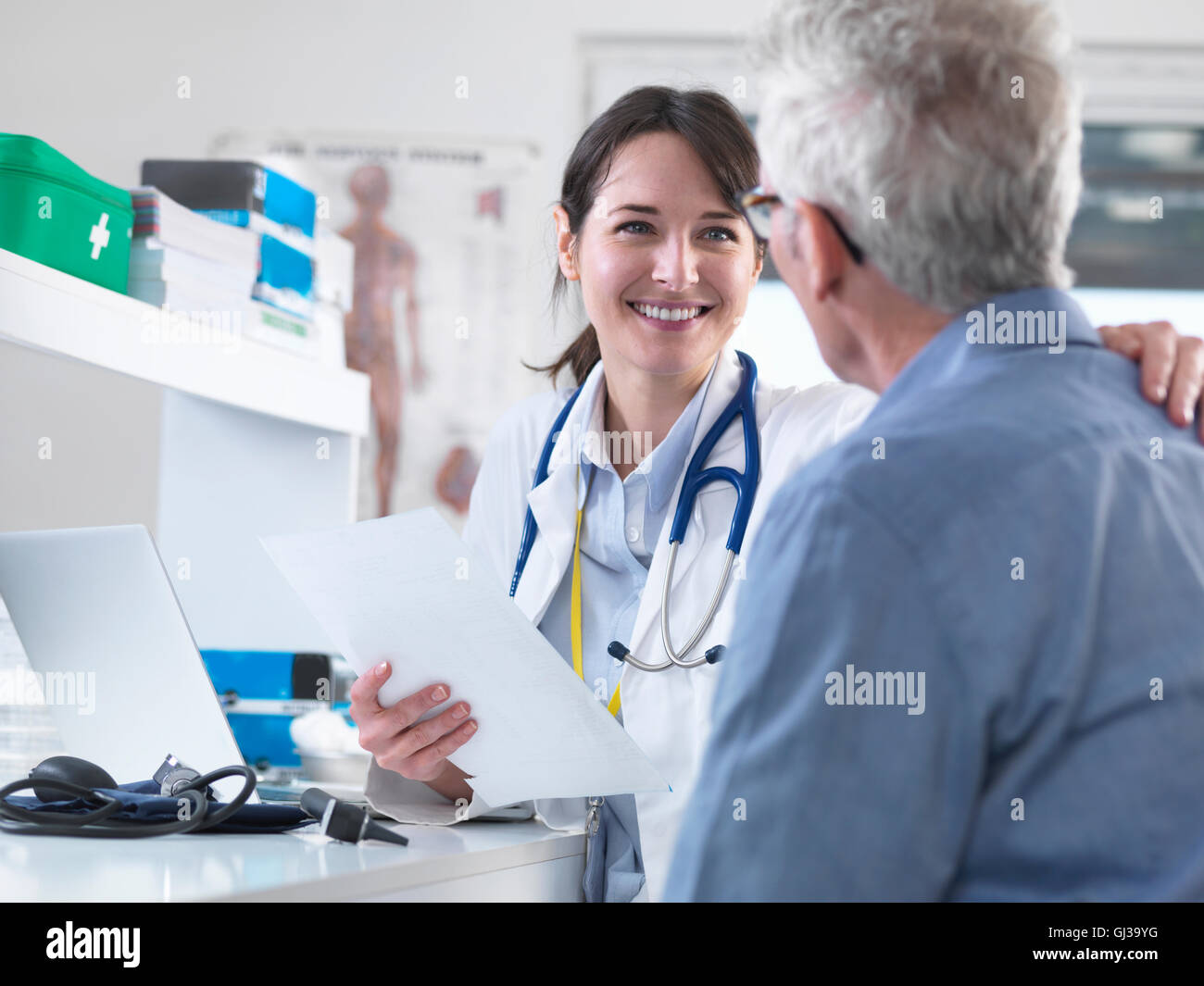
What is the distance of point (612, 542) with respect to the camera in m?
1.38

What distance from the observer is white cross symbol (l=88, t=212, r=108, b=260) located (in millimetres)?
1296

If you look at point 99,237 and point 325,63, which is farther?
point 325,63

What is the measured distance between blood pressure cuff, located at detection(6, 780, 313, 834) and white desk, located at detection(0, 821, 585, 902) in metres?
0.02

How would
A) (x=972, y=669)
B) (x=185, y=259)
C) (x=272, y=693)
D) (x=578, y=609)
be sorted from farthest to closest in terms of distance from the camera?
1. (x=272, y=693)
2. (x=185, y=259)
3. (x=578, y=609)
4. (x=972, y=669)

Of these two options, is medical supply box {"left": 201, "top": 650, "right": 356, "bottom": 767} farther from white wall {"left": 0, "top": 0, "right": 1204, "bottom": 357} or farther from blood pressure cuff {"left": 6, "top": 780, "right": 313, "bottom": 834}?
white wall {"left": 0, "top": 0, "right": 1204, "bottom": 357}

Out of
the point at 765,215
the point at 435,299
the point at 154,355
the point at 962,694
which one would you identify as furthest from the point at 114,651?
the point at 435,299

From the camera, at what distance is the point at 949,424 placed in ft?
1.95

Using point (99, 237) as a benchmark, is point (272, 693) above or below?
below

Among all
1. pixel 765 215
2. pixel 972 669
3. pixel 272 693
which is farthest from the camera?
pixel 272 693

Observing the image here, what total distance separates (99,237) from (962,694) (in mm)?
1152

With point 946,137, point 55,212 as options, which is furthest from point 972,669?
point 55,212

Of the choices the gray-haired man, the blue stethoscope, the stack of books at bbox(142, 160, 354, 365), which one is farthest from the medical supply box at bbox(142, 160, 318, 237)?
the gray-haired man

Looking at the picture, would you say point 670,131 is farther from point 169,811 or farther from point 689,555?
point 169,811

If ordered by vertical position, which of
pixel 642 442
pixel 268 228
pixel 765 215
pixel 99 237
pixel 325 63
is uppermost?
pixel 325 63
